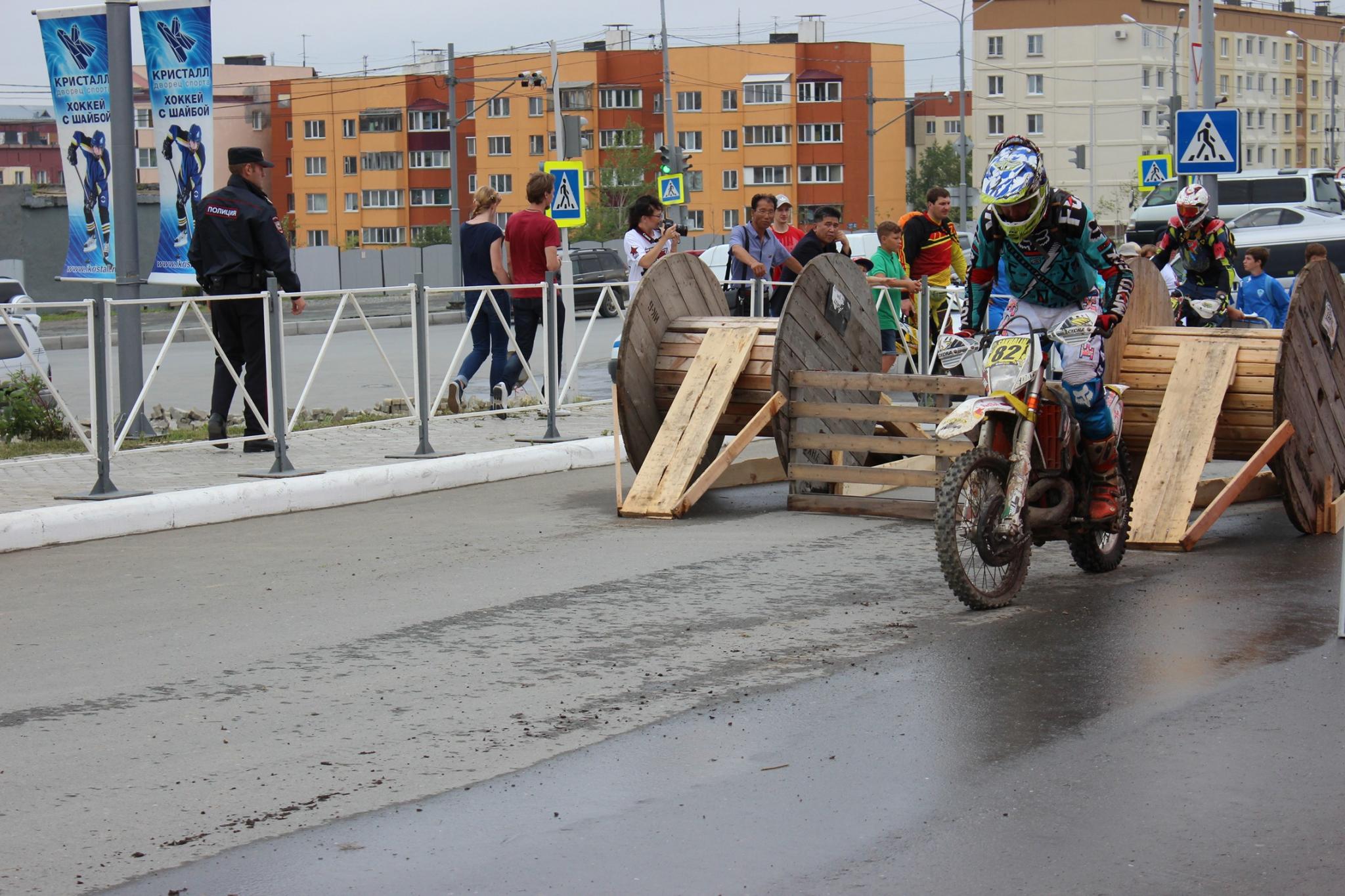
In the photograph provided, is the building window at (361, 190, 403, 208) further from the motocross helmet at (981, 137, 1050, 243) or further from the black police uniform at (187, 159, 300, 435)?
the motocross helmet at (981, 137, 1050, 243)

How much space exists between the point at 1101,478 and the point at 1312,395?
1.88 m

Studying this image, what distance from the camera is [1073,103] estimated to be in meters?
118

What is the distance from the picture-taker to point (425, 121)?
121 metres

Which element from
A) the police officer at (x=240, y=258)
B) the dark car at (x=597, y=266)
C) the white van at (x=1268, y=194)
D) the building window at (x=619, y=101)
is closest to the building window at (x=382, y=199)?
the building window at (x=619, y=101)

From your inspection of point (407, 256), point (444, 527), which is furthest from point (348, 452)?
point (407, 256)

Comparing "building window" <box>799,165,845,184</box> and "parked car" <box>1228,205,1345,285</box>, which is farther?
"building window" <box>799,165,845,184</box>

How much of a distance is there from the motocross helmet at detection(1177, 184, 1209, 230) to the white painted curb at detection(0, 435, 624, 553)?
449 centimetres

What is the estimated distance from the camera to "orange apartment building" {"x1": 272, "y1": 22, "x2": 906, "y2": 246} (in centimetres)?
11231

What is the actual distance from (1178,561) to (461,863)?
5.09 meters

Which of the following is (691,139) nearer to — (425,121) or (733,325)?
(425,121)

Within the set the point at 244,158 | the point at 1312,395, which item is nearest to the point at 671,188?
the point at 244,158

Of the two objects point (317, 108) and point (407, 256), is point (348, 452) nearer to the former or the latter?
point (407, 256)

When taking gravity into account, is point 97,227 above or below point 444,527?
above

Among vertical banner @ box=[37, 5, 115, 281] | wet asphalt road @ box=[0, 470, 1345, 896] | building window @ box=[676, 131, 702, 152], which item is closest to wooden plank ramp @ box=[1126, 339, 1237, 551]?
wet asphalt road @ box=[0, 470, 1345, 896]
